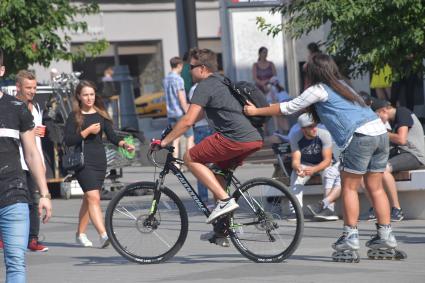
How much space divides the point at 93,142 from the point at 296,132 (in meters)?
2.54

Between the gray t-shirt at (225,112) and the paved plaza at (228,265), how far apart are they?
105cm

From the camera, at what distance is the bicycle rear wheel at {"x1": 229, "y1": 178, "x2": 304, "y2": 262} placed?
9.70 metres

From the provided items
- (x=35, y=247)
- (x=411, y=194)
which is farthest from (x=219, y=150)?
(x=411, y=194)

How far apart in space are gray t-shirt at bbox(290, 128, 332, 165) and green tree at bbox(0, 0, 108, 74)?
6160 millimetres

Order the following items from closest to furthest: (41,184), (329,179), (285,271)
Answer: (41,184) → (285,271) → (329,179)

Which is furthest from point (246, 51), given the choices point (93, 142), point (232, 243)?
point (232, 243)

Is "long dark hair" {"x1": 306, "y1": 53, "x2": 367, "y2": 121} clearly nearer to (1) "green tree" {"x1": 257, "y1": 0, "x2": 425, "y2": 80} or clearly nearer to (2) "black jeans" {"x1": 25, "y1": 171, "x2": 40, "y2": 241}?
(1) "green tree" {"x1": 257, "y1": 0, "x2": 425, "y2": 80}

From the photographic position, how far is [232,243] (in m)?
10.2

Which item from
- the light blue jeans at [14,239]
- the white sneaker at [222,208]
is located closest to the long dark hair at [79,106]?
the white sneaker at [222,208]

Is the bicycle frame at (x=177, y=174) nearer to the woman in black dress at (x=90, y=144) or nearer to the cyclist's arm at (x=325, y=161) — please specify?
the woman in black dress at (x=90, y=144)

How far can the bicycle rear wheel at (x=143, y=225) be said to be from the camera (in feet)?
33.3

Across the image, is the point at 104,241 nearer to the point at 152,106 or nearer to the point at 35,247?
the point at 35,247

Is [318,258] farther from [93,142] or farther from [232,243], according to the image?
[93,142]

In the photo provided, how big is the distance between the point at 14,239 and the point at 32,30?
38.2ft
